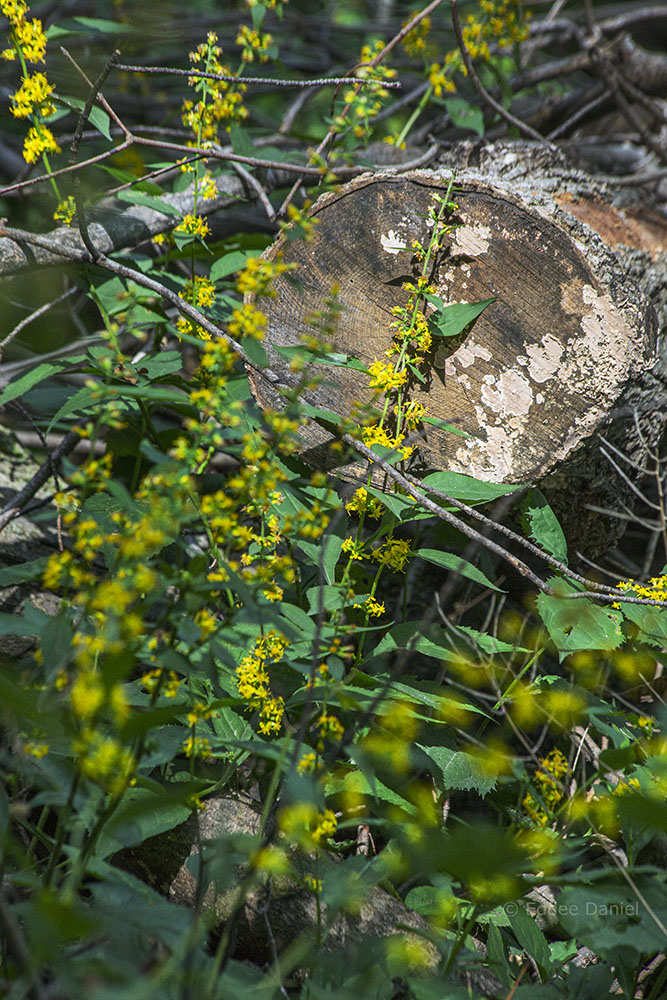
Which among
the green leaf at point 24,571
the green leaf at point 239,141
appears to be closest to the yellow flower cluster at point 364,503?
the green leaf at point 24,571

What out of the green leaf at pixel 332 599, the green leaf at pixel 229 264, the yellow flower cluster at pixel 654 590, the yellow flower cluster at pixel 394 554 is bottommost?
the green leaf at pixel 332 599

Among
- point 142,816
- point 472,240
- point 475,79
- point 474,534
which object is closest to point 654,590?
point 474,534

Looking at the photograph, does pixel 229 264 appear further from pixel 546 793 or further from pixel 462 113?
pixel 546 793

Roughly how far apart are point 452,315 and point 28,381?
0.98m

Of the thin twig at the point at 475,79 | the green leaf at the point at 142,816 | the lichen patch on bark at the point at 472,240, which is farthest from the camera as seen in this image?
the thin twig at the point at 475,79

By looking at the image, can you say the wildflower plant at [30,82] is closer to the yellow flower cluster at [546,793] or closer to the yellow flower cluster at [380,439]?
the yellow flower cluster at [380,439]

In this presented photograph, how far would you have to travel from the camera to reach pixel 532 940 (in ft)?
4.36

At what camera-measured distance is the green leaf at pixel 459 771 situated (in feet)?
4.94

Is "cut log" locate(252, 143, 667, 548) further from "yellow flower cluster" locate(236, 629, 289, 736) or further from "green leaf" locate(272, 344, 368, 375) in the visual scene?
"yellow flower cluster" locate(236, 629, 289, 736)

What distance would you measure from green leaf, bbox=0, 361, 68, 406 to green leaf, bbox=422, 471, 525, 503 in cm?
92

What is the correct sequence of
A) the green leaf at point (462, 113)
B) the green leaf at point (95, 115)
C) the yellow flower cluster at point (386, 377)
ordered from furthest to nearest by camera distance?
the green leaf at point (462, 113) → the green leaf at point (95, 115) → the yellow flower cluster at point (386, 377)

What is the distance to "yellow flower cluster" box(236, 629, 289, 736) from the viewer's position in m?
1.30

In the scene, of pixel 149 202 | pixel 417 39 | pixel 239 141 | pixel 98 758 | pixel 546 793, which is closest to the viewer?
pixel 98 758

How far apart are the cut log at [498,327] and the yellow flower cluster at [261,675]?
1.81 ft
